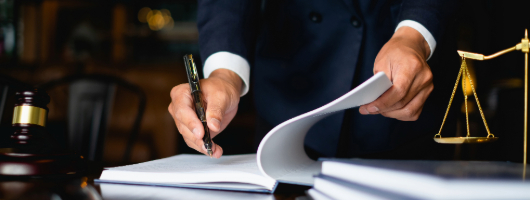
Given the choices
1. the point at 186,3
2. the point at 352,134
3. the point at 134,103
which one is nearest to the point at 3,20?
the point at 186,3

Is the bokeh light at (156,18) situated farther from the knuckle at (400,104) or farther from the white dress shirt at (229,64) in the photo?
the knuckle at (400,104)

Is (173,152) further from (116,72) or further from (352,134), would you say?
(352,134)

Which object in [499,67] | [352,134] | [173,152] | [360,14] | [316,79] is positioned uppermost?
[499,67]

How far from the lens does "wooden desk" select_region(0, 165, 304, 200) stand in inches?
15.9

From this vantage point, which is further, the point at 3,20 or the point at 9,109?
the point at 3,20

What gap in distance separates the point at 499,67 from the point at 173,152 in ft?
12.6

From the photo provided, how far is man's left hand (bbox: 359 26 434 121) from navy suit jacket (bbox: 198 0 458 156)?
0.70 ft

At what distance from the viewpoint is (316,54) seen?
89cm

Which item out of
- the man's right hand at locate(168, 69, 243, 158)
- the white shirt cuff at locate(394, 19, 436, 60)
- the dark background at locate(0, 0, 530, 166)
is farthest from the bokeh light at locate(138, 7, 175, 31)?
the white shirt cuff at locate(394, 19, 436, 60)

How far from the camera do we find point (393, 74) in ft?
1.71

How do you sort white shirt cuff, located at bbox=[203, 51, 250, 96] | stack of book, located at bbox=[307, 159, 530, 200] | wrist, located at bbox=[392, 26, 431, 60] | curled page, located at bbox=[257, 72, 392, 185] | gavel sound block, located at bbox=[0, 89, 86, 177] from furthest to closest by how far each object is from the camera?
1. white shirt cuff, located at bbox=[203, 51, 250, 96]
2. wrist, located at bbox=[392, 26, 431, 60]
3. gavel sound block, located at bbox=[0, 89, 86, 177]
4. curled page, located at bbox=[257, 72, 392, 185]
5. stack of book, located at bbox=[307, 159, 530, 200]

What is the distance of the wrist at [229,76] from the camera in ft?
2.36

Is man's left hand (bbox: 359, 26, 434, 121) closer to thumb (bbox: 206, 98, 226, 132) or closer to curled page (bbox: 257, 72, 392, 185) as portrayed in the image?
curled page (bbox: 257, 72, 392, 185)

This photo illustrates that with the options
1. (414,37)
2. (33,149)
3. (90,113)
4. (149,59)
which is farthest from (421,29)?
(149,59)
